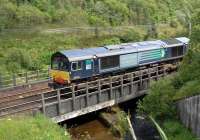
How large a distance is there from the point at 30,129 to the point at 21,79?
573 inches

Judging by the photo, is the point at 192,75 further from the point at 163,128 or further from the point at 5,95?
the point at 5,95

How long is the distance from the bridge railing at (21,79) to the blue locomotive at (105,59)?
3.49 metres

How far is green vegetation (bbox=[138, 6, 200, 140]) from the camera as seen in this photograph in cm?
2380

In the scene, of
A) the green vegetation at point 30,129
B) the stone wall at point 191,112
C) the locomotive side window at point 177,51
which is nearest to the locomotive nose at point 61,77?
the green vegetation at point 30,129

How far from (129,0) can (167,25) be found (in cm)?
793

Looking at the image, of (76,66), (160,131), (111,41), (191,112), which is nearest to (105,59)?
(76,66)

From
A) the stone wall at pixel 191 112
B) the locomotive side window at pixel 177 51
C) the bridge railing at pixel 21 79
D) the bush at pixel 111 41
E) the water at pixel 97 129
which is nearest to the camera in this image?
the stone wall at pixel 191 112

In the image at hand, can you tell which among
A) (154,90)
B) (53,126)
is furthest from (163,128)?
(53,126)

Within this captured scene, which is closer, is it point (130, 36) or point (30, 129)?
point (30, 129)

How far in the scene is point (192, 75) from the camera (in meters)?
26.5

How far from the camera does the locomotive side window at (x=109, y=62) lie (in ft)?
101

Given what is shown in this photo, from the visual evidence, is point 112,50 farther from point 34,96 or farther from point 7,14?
point 7,14

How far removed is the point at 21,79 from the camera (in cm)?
3381

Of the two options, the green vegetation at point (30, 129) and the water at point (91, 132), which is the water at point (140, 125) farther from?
the green vegetation at point (30, 129)
